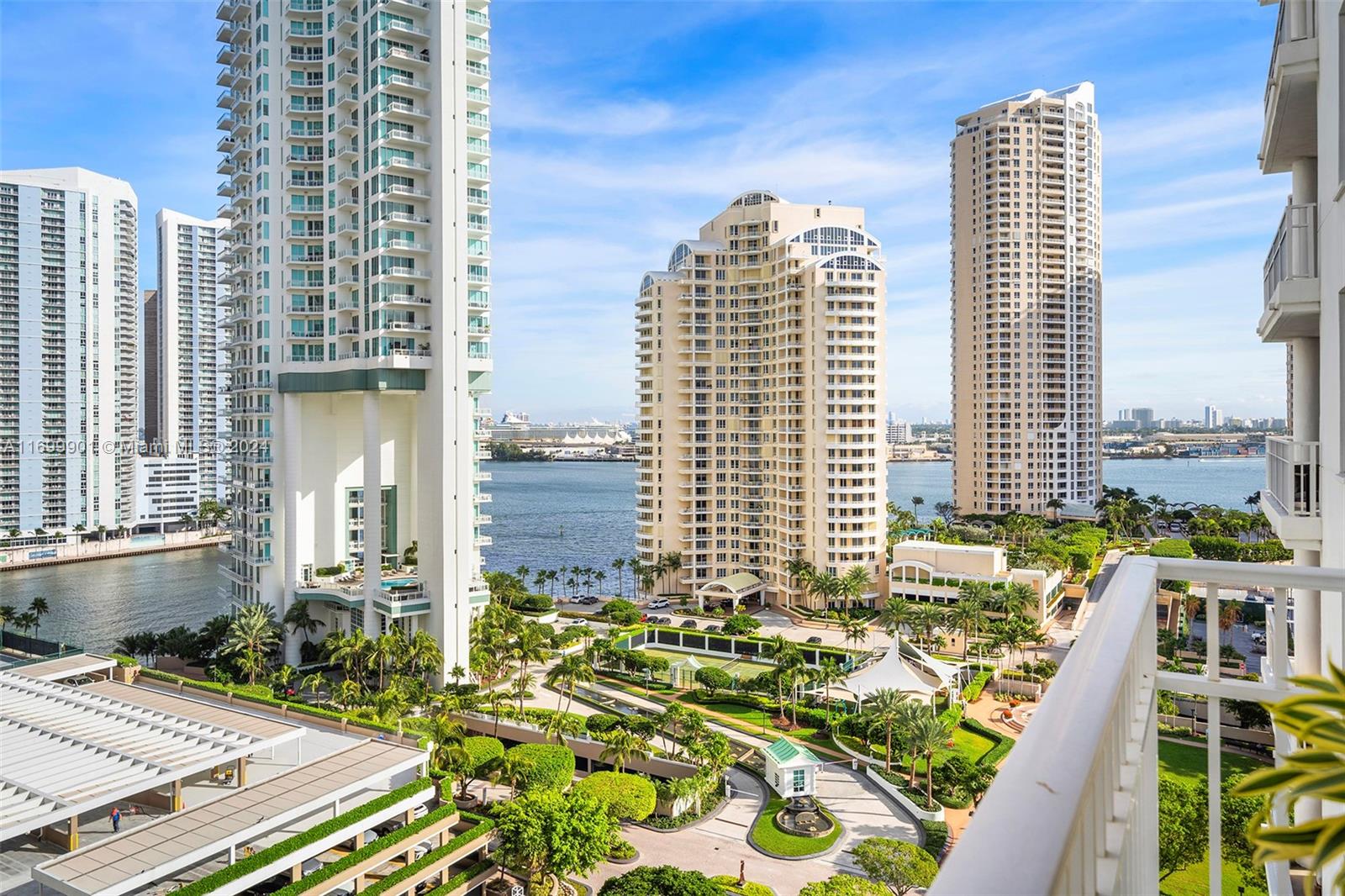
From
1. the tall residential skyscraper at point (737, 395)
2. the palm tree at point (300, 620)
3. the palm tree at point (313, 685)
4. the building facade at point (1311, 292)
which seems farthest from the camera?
the tall residential skyscraper at point (737, 395)

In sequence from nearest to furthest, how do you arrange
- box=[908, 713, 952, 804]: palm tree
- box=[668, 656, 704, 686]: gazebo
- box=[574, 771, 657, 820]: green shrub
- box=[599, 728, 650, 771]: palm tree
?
box=[574, 771, 657, 820]: green shrub < box=[908, 713, 952, 804]: palm tree < box=[599, 728, 650, 771]: palm tree < box=[668, 656, 704, 686]: gazebo

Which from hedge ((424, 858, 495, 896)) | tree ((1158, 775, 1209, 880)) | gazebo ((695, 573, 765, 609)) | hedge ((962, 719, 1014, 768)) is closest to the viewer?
tree ((1158, 775, 1209, 880))

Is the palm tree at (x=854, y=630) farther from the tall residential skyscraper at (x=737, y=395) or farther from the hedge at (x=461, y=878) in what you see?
the hedge at (x=461, y=878)

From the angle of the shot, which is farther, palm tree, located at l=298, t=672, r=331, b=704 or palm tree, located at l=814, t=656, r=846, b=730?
palm tree, located at l=814, t=656, r=846, b=730

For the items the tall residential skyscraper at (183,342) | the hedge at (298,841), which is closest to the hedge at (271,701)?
the hedge at (298,841)

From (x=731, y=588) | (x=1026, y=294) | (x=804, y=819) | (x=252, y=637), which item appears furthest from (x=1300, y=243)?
(x=1026, y=294)

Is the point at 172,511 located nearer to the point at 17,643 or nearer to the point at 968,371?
the point at 17,643

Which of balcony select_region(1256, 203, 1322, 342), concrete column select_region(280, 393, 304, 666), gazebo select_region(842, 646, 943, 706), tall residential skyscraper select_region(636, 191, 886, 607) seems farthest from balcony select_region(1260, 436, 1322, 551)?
tall residential skyscraper select_region(636, 191, 886, 607)

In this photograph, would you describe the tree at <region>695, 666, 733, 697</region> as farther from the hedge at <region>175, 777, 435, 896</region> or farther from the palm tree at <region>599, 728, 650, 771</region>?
the hedge at <region>175, 777, 435, 896</region>
